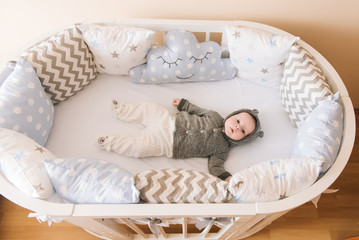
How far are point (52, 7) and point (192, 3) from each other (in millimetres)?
603

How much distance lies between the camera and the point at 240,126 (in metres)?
1.10

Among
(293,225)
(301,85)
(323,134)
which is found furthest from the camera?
(293,225)

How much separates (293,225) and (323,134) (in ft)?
1.99

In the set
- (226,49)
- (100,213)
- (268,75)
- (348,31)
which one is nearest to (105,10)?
(226,49)

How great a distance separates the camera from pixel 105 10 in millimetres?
1233

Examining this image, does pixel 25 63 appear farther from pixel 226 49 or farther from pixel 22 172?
pixel 226 49

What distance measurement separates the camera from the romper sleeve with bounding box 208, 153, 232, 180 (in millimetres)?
1045

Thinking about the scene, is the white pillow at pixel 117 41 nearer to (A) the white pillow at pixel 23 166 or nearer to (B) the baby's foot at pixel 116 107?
(B) the baby's foot at pixel 116 107

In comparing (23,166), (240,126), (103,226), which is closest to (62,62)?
(23,166)

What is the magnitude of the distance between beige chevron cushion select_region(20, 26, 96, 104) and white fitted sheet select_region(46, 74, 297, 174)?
0.25 feet

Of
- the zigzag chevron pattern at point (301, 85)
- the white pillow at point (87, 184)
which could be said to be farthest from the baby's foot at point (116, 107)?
the zigzag chevron pattern at point (301, 85)

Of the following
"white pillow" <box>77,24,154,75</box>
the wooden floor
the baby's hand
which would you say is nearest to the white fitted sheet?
the baby's hand

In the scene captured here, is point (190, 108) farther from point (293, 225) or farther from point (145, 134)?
point (293, 225)

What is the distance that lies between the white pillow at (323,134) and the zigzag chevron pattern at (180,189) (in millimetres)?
307
